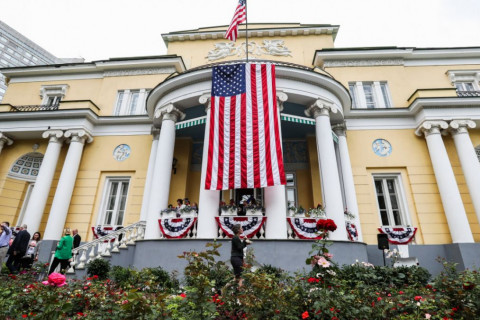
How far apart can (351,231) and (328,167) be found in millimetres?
2695

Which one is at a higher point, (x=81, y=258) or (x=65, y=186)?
(x=65, y=186)

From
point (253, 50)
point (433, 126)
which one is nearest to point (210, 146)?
point (253, 50)

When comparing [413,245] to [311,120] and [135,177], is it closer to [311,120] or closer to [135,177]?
[311,120]

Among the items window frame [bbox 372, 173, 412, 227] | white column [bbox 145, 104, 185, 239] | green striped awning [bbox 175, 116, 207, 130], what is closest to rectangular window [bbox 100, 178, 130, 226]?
white column [bbox 145, 104, 185, 239]

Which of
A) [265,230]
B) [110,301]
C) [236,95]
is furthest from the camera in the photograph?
[236,95]

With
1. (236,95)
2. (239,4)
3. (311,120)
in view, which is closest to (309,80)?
(311,120)

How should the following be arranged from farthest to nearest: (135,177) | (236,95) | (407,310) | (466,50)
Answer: (466,50), (135,177), (236,95), (407,310)

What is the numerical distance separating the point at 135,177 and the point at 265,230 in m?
8.50

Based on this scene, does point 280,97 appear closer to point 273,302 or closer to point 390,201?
point 390,201

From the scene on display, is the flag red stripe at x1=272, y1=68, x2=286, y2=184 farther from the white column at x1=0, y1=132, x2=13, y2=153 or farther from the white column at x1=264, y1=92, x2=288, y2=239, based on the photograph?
the white column at x1=0, y1=132, x2=13, y2=153

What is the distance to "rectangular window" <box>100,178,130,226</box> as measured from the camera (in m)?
13.6

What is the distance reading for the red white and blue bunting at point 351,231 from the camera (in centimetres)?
1014

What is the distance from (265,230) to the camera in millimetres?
8938

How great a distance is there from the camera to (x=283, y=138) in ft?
48.0
